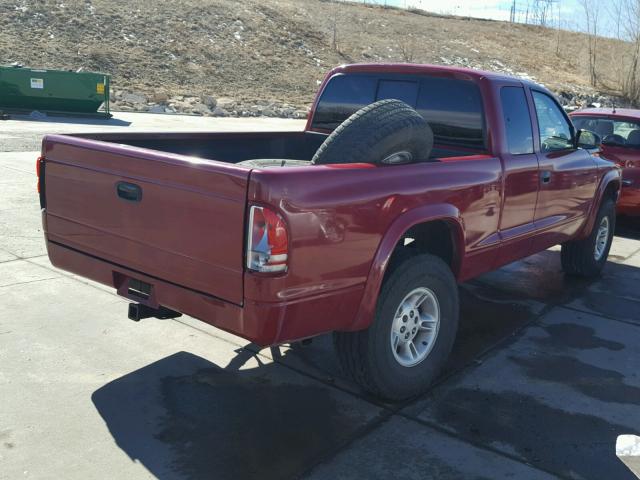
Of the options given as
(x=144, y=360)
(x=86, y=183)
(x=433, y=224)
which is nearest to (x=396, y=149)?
(x=433, y=224)

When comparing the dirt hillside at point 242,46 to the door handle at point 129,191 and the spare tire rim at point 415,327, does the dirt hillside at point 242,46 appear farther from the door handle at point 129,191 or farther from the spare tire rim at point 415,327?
the spare tire rim at point 415,327

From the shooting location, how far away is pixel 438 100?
5.08 metres

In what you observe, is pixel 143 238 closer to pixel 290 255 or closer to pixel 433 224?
pixel 290 255

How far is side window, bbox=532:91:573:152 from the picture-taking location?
5.61 metres

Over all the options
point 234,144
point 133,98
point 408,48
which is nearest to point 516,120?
point 234,144

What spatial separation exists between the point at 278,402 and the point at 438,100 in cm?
256

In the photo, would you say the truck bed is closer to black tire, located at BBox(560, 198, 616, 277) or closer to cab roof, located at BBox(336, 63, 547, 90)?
cab roof, located at BBox(336, 63, 547, 90)

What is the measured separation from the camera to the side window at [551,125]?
5.61 meters

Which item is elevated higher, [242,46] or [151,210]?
[242,46]

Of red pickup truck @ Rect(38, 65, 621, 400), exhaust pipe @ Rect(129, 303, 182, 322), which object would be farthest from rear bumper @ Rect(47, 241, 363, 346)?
exhaust pipe @ Rect(129, 303, 182, 322)

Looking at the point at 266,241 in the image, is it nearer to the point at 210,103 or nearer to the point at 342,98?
the point at 342,98

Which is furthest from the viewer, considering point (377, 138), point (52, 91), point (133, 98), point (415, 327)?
point (133, 98)

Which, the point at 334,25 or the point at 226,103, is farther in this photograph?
the point at 334,25

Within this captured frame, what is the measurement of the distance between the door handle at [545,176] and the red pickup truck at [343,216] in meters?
0.03
